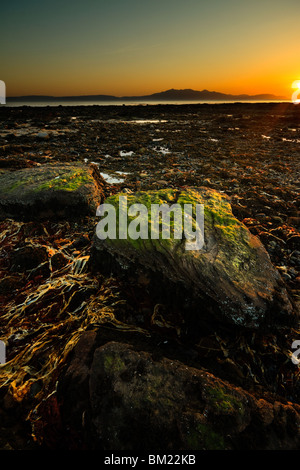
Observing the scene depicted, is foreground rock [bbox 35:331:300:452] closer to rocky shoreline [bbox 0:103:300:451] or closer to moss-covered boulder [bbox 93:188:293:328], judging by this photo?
rocky shoreline [bbox 0:103:300:451]

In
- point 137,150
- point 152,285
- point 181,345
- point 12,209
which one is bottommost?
point 181,345

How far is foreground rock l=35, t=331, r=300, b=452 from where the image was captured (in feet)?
5.32

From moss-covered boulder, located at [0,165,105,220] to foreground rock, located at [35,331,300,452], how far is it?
10.7 feet

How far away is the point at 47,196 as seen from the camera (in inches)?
174

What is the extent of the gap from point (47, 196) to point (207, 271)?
3.55 m

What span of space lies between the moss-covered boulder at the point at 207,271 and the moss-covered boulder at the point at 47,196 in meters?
1.46

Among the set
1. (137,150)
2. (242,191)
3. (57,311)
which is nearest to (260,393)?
(57,311)

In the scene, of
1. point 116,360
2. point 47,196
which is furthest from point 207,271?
point 47,196

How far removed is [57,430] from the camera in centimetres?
173

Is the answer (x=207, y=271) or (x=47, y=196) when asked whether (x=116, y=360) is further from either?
(x=47, y=196)

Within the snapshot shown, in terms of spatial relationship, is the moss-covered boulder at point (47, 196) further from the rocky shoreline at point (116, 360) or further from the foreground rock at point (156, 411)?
the foreground rock at point (156, 411)

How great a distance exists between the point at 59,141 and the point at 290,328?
1493 cm

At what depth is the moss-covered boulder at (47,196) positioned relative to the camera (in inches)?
174

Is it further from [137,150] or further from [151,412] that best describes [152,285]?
[137,150]
